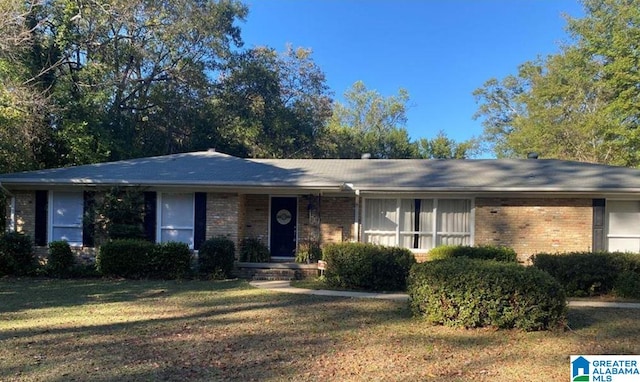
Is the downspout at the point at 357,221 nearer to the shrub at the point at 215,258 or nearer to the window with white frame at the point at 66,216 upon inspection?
the shrub at the point at 215,258

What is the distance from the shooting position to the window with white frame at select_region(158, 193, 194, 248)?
44.7ft

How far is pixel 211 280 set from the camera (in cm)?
1191

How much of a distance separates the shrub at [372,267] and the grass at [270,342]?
1.56 meters

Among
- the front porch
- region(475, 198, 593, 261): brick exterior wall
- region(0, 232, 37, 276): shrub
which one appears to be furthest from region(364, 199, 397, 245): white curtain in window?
region(0, 232, 37, 276): shrub

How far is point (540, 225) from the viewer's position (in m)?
13.0

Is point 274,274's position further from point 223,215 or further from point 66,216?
point 66,216

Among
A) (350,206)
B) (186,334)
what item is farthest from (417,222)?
(186,334)

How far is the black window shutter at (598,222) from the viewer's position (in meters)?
12.9

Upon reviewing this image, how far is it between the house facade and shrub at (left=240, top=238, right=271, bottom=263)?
0.34m

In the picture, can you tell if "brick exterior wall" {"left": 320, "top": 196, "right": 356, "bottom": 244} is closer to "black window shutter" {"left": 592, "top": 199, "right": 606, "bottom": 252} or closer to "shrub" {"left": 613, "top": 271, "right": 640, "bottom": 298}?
"black window shutter" {"left": 592, "top": 199, "right": 606, "bottom": 252}

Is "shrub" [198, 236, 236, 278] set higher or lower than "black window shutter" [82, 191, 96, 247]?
lower

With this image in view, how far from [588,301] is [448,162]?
8281mm

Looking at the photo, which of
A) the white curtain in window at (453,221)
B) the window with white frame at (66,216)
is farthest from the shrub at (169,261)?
the white curtain in window at (453,221)

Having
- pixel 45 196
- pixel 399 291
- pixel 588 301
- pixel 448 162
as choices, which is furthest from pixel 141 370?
pixel 448 162
